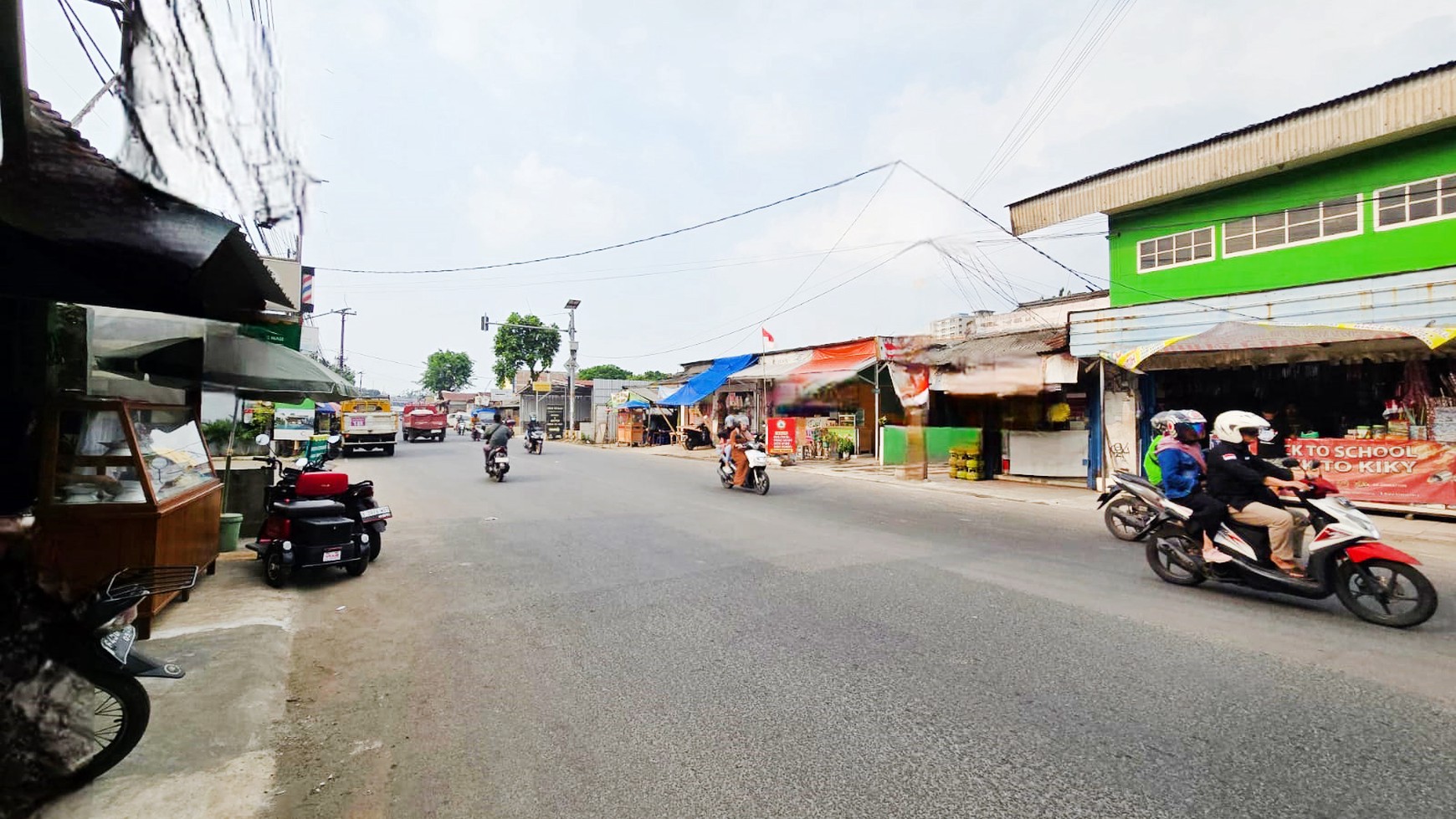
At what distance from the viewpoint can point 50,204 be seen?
113 inches

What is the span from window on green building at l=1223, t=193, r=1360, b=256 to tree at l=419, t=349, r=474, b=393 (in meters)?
89.8

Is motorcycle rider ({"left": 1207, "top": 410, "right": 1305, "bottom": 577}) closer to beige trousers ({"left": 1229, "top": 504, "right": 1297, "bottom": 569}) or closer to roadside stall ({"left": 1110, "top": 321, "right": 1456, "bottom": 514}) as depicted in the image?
beige trousers ({"left": 1229, "top": 504, "right": 1297, "bottom": 569})

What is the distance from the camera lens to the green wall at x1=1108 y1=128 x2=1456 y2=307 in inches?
436

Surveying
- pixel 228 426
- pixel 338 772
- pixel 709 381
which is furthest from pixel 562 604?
pixel 709 381

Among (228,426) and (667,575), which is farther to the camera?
(228,426)

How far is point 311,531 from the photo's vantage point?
20.4ft

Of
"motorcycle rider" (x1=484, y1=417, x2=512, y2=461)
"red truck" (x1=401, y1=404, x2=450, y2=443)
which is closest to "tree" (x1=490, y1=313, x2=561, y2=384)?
"red truck" (x1=401, y1=404, x2=450, y2=443)

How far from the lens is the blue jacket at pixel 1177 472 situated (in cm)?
630

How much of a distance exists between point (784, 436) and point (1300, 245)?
44.1 feet

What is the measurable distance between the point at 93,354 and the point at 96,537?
10.2ft

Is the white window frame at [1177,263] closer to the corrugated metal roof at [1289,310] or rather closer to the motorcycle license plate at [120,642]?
the corrugated metal roof at [1289,310]

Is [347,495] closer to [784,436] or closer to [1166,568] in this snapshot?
[1166,568]

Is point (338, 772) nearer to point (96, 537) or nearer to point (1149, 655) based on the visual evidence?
point (96, 537)

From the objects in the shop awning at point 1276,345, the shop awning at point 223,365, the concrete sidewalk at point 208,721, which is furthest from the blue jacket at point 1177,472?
the shop awning at point 223,365
